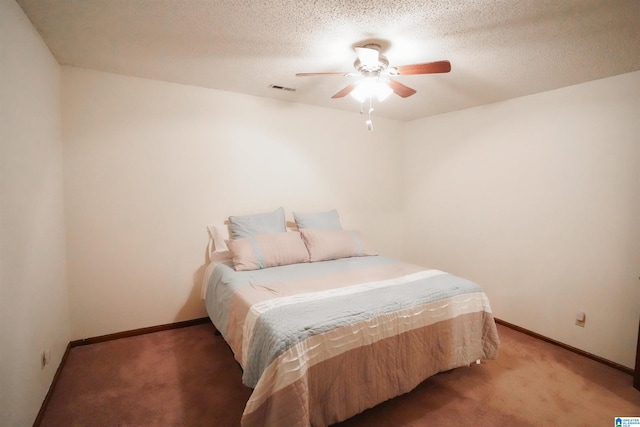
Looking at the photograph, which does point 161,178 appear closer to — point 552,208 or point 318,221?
point 318,221

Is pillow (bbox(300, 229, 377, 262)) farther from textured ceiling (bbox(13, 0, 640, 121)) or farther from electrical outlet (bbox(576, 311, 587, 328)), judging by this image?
electrical outlet (bbox(576, 311, 587, 328))

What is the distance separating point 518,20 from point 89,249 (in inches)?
134

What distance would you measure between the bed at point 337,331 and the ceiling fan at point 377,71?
1.37 m

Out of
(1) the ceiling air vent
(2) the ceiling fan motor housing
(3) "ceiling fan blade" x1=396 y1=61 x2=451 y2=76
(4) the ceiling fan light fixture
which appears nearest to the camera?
(3) "ceiling fan blade" x1=396 y1=61 x2=451 y2=76

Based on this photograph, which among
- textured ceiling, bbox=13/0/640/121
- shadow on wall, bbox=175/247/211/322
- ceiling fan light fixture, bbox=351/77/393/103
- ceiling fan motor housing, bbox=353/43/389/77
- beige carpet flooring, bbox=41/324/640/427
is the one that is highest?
textured ceiling, bbox=13/0/640/121

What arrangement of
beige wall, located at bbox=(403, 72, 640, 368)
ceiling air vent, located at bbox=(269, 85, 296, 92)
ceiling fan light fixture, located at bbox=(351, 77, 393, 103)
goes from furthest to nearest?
ceiling air vent, located at bbox=(269, 85, 296, 92), beige wall, located at bbox=(403, 72, 640, 368), ceiling fan light fixture, located at bbox=(351, 77, 393, 103)

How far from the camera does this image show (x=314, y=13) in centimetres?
159

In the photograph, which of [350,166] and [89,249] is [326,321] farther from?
[350,166]

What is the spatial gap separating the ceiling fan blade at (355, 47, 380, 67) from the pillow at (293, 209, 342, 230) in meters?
1.68

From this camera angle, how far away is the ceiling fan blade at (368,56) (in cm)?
181

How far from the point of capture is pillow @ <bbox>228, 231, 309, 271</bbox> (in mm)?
2523

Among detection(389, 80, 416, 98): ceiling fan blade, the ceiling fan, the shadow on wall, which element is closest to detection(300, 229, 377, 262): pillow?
the shadow on wall

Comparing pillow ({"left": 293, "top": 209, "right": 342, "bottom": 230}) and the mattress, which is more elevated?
pillow ({"left": 293, "top": 209, "right": 342, "bottom": 230})

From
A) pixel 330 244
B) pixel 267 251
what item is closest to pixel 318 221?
pixel 330 244
